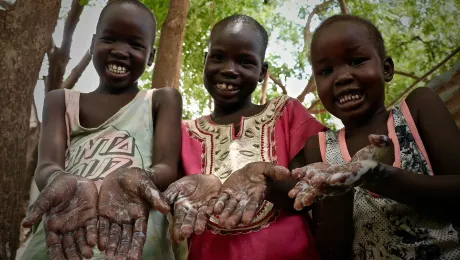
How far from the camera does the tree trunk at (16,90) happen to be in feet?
7.32

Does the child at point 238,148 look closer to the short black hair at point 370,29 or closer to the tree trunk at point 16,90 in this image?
the short black hair at point 370,29

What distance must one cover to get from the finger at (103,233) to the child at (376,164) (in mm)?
590

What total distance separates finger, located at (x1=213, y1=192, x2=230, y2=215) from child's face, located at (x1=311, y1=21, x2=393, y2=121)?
26.2 inches

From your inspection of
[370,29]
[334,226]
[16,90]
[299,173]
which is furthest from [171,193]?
[16,90]

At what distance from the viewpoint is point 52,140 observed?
1.97m

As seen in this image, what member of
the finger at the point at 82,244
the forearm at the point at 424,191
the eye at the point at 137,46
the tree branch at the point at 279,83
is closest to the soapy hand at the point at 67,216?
the finger at the point at 82,244

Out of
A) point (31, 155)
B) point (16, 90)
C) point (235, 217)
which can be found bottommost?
point (235, 217)

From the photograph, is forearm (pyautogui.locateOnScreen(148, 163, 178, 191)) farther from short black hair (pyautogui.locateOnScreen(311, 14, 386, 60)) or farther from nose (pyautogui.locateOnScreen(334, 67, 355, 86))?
short black hair (pyautogui.locateOnScreen(311, 14, 386, 60))

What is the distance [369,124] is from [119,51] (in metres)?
1.16

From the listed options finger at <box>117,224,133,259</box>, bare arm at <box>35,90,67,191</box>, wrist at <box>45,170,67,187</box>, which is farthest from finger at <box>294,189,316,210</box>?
bare arm at <box>35,90,67,191</box>

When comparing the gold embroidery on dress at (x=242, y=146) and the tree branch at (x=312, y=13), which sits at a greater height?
the tree branch at (x=312, y=13)

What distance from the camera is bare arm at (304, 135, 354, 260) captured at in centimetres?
167

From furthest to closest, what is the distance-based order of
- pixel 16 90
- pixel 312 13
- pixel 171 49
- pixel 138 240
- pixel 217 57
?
pixel 312 13
pixel 171 49
pixel 16 90
pixel 217 57
pixel 138 240

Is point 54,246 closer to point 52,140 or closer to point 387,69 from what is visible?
point 52,140
